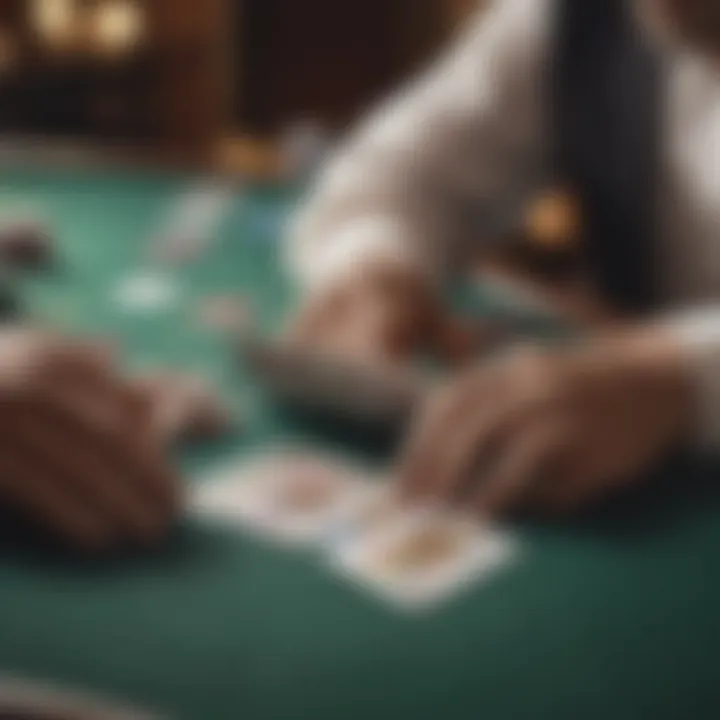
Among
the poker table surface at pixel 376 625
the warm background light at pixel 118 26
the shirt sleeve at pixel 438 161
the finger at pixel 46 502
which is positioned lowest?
the poker table surface at pixel 376 625

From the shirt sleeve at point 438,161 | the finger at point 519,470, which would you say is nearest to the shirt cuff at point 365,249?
the shirt sleeve at point 438,161

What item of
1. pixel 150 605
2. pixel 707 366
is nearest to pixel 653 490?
pixel 707 366

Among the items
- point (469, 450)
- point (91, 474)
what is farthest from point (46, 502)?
point (469, 450)

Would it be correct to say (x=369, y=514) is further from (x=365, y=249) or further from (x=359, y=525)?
(x=365, y=249)

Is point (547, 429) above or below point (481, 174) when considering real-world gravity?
below

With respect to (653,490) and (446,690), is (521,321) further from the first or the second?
(446,690)

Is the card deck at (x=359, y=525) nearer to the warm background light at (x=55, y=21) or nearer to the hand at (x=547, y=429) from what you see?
the hand at (x=547, y=429)

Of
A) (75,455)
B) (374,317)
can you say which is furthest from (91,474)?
(374,317)

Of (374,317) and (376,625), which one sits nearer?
(376,625)
